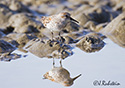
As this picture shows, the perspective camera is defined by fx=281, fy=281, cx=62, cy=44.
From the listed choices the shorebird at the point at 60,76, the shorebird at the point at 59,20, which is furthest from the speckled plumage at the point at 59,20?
the shorebird at the point at 60,76

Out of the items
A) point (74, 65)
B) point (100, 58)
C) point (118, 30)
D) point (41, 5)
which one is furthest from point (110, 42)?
point (41, 5)

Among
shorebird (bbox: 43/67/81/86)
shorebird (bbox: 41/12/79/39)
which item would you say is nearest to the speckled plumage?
shorebird (bbox: 41/12/79/39)

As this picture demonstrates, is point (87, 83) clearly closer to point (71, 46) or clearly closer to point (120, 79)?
point (120, 79)

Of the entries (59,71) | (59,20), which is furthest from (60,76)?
(59,20)

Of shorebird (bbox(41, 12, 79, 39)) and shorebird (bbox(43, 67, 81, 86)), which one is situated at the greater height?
shorebird (bbox(41, 12, 79, 39))

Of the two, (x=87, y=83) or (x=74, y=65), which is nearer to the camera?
(x=87, y=83)

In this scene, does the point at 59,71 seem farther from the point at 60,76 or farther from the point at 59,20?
the point at 59,20

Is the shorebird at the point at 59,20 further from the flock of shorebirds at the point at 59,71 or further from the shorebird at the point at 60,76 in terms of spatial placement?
the shorebird at the point at 60,76

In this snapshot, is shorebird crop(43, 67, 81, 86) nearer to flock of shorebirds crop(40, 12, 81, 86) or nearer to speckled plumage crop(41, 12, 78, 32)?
flock of shorebirds crop(40, 12, 81, 86)
